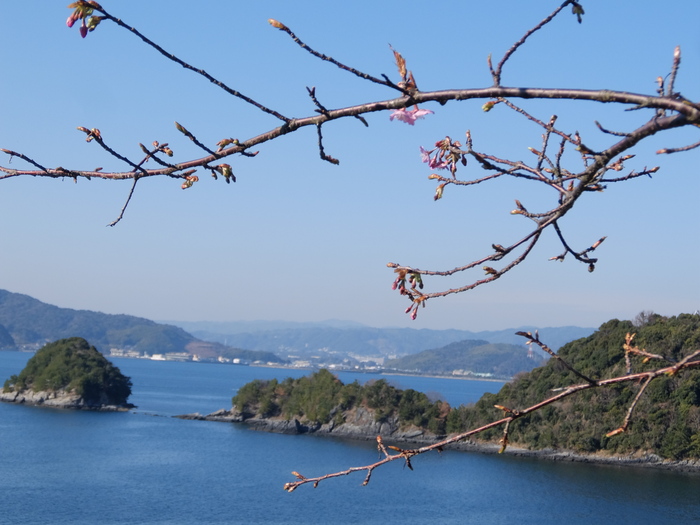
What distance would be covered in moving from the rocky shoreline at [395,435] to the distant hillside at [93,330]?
106715 mm

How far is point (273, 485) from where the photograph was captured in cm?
2911

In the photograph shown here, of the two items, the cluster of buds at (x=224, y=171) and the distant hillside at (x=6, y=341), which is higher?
the distant hillside at (x=6, y=341)

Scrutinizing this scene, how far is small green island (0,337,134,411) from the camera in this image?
4931 centimetres

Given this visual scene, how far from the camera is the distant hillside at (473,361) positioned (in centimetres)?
14538

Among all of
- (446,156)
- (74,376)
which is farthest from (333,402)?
(446,156)

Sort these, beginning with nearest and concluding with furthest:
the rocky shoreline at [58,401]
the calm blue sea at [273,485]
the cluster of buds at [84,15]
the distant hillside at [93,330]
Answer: the cluster of buds at [84,15] < the calm blue sea at [273,485] < the rocky shoreline at [58,401] < the distant hillside at [93,330]

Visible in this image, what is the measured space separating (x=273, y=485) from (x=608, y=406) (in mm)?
14380

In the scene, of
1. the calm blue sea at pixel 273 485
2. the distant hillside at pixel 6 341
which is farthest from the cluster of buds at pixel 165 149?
the distant hillside at pixel 6 341

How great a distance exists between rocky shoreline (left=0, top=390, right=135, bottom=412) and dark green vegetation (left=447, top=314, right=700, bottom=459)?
22212 mm

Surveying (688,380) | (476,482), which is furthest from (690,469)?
(476,482)

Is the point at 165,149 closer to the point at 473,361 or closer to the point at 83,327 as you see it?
the point at 473,361

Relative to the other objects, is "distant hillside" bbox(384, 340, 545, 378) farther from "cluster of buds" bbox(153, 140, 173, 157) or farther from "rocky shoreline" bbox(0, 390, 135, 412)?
"cluster of buds" bbox(153, 140, 173, 157)

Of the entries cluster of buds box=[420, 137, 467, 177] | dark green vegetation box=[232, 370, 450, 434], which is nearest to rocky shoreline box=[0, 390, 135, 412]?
dark green vegetation box=[232, 370, 450, 434]

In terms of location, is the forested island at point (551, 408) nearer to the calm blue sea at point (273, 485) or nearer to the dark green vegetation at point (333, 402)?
the dark green vegetation at point (333, 402)
